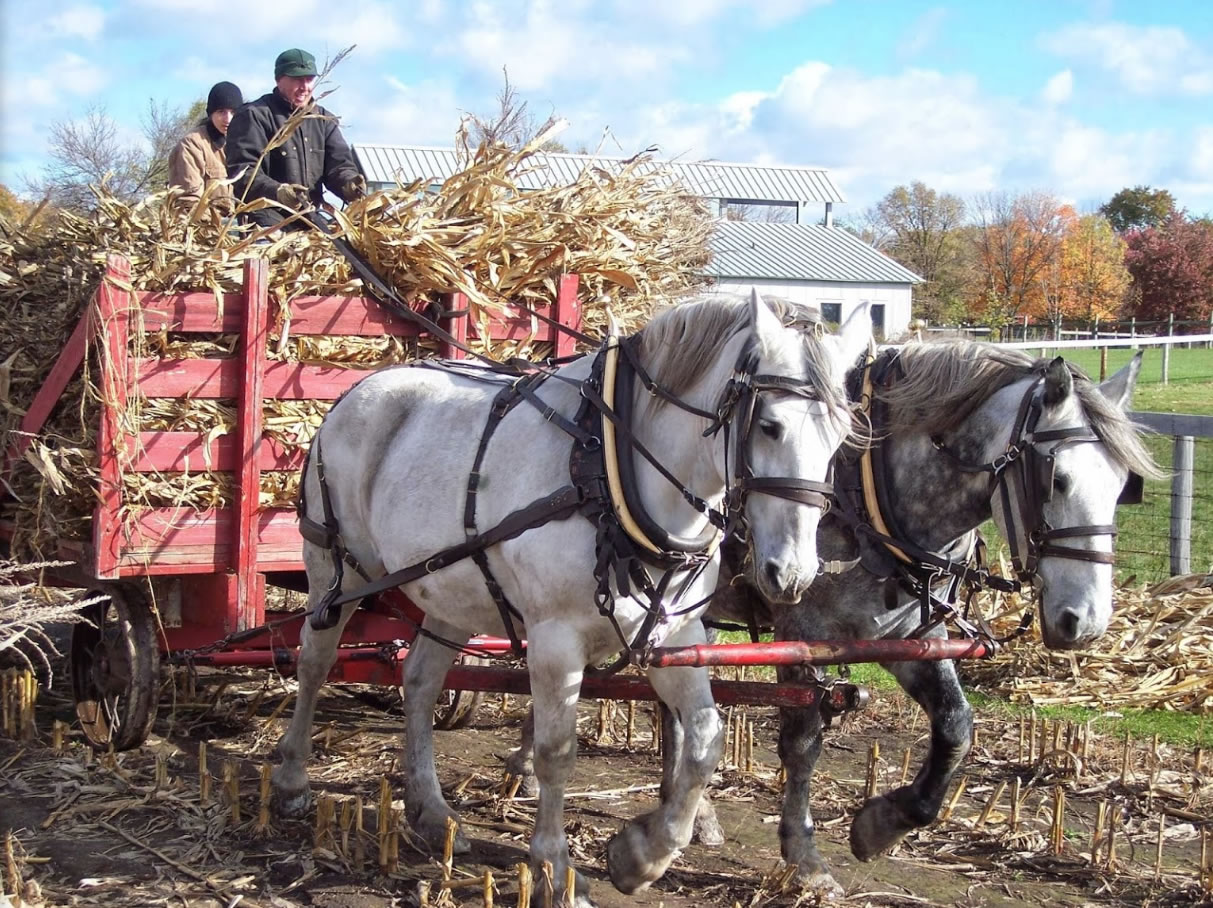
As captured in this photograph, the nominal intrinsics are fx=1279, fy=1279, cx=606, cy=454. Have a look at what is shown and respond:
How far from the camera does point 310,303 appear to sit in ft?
17.6

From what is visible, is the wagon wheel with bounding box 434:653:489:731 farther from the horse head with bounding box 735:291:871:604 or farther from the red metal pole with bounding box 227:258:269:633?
the horse head with bounding box 735:291:871:604

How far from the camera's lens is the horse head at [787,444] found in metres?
3.44

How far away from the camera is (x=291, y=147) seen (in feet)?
22.6

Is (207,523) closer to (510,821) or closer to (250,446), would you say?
(250,446)

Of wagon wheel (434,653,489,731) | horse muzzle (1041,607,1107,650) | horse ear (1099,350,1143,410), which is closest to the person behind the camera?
horse muzzle (1041,607,1107,650)

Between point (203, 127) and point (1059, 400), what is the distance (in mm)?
5534

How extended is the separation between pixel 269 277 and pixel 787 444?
273cm

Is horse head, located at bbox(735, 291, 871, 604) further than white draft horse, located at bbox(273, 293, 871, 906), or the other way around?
white draft horse, located at bbox(273, 293, 871, 906)

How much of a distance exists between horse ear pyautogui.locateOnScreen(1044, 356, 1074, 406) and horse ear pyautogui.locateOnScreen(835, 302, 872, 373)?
0.63 meters

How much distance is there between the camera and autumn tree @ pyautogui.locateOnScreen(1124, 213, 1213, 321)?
4669cm

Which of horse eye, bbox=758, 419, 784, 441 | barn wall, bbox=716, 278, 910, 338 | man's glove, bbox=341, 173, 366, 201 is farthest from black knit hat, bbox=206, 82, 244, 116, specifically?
barn wall, bbox=716, 278, 910, 338

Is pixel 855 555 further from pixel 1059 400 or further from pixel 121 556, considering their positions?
pixel 121 556

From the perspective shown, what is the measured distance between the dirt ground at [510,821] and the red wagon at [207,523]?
0.49 meters

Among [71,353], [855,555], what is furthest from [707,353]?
[71,353]
